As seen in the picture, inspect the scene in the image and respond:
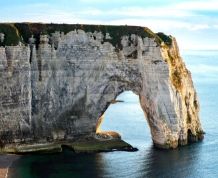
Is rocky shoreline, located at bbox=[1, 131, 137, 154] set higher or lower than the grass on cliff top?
lower

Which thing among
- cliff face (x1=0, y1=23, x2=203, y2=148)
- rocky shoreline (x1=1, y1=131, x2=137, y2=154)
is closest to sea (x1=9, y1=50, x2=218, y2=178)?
rocky shoreline (x1=1, y1=131, x2=137, y2=154)

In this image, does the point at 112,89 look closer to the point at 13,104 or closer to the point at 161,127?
the point at 161,127

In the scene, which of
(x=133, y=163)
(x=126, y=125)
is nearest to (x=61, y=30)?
(x=133, y=163)

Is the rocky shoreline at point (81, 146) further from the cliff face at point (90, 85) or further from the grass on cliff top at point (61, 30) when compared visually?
the grass on cliff top at point (61, 30)

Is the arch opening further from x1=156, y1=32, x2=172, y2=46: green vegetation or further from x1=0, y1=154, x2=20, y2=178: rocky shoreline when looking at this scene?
x1=0, y1=154, x2=20, y2=178: rocky shoreline

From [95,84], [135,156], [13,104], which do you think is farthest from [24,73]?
[135,156]
